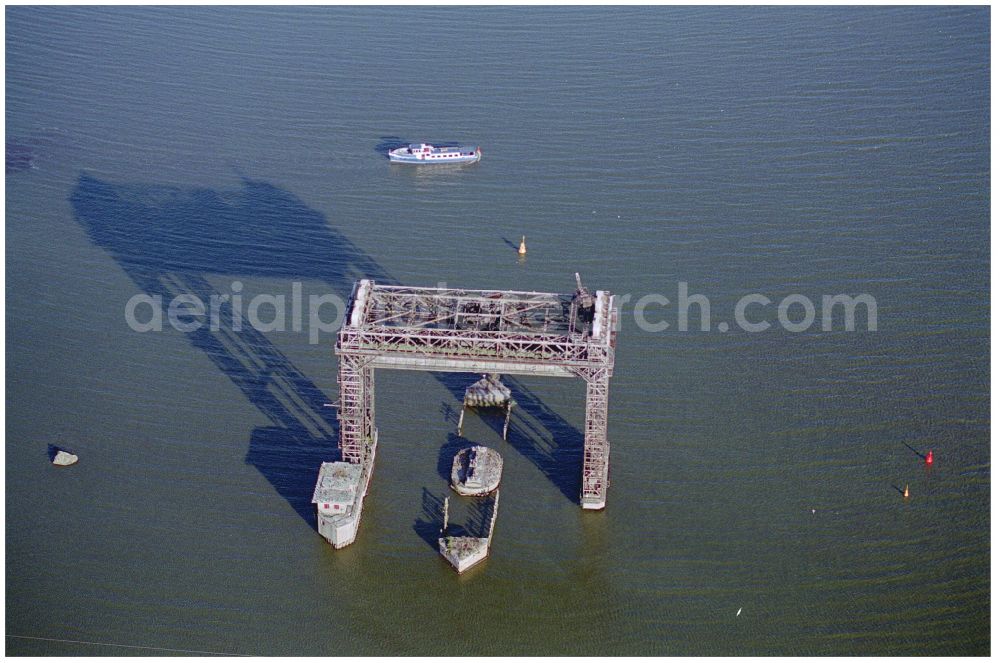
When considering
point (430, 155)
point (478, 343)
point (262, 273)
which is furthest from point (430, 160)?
point (478, 343)

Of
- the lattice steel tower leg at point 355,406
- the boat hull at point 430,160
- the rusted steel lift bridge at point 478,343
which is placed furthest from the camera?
the boat hull at point 430,160

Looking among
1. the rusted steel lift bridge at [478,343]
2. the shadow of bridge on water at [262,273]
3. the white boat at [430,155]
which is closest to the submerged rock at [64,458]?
the shadow of bridge on water at [262,273]

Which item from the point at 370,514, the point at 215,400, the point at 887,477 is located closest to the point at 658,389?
the point at 887,477

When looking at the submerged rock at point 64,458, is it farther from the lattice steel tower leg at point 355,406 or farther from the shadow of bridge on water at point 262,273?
the lattice steel tower leg at point 355,406

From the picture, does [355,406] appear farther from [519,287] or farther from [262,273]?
[262,273]

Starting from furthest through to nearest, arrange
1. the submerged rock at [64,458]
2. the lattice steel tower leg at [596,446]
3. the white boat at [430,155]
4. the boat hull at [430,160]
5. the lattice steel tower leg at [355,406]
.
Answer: the boat hull at [430,160] → the white boat at [430,155] → the submerged rock at [64,458] → the lattice steel tower leg at [355,406] → the lattice steel tower leg at [596,446]

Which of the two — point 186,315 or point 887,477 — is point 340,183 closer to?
point 186,315

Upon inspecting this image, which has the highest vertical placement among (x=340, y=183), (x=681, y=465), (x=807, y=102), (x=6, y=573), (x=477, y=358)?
(x=807, y=102)
